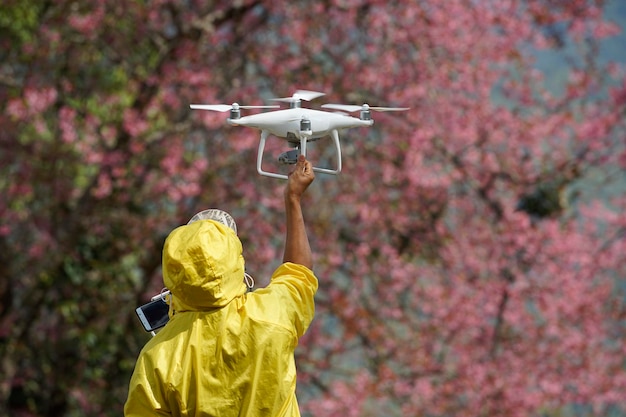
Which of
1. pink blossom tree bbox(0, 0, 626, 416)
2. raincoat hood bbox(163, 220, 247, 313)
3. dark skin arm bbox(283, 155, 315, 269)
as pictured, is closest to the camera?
raincoat hood bbox(163, 220, 247, 313)

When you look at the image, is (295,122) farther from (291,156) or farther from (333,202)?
(333,202)

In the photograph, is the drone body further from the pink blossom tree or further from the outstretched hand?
the pink blossom tree

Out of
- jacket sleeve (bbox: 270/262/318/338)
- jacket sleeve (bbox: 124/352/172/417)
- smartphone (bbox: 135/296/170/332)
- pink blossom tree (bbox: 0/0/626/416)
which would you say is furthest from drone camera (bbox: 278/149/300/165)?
pink blossom tree (bbox: 0/0/626/416)

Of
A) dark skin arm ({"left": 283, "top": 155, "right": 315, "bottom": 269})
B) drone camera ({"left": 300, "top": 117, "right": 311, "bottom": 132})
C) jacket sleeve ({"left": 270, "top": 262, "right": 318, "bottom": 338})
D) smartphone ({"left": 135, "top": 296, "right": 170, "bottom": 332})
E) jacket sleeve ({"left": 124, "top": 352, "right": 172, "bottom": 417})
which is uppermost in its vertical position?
drone camera ({"left": 300, "top": 117, "right": 311, "bottom": 132})

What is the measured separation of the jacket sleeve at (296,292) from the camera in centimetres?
199

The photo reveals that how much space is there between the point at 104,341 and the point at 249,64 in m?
1.72

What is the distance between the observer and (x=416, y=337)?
6.07 metres

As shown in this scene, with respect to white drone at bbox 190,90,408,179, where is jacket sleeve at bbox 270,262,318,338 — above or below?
below

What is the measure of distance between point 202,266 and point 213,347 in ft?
0.50

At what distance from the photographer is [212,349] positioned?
194cm

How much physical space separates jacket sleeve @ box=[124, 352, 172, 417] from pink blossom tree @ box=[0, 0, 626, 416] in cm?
365

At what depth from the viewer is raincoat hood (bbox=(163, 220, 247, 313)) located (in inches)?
75.0

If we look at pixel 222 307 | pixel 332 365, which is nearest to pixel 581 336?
pixel 332 365

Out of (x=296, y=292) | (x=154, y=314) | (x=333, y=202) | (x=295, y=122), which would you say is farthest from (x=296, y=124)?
(x=333, y=202)
